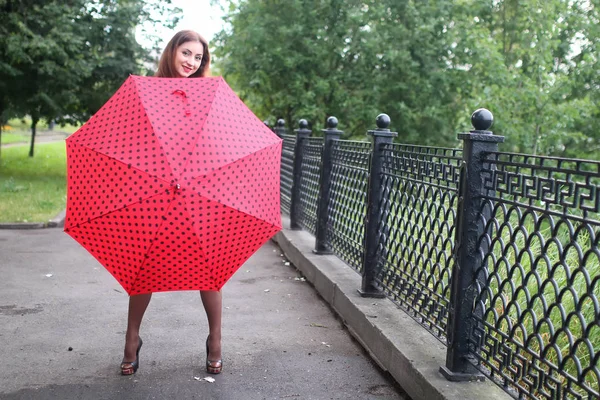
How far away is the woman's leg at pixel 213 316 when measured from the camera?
3869 mm

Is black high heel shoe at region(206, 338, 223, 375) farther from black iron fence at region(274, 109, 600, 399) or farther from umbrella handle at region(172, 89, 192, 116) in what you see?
umbrella handle at region(172, 89, 192, 116)

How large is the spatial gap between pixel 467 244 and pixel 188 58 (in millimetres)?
1819

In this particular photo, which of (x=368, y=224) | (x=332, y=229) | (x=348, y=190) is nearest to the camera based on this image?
(x=368, y=224)

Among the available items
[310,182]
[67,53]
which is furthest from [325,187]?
[67,53]

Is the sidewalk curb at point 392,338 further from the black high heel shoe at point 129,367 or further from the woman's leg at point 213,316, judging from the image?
the black high heel shoe at point 129,367

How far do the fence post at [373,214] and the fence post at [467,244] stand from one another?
5.29 ft

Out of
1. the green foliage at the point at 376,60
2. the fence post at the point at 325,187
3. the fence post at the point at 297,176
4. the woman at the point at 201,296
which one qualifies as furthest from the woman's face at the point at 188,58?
the green foliage at the point at 376,60

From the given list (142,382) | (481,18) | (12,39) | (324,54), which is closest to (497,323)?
(142,382)

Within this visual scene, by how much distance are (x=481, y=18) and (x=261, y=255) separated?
47.6 ft

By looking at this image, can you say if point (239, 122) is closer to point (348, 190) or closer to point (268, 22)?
point (348, 190)

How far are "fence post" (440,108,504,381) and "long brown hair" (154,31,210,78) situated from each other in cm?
152

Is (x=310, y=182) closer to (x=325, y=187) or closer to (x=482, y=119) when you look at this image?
(x=325, y=187)

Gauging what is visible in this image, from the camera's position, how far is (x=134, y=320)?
3.87 meters

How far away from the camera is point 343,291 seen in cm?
534
